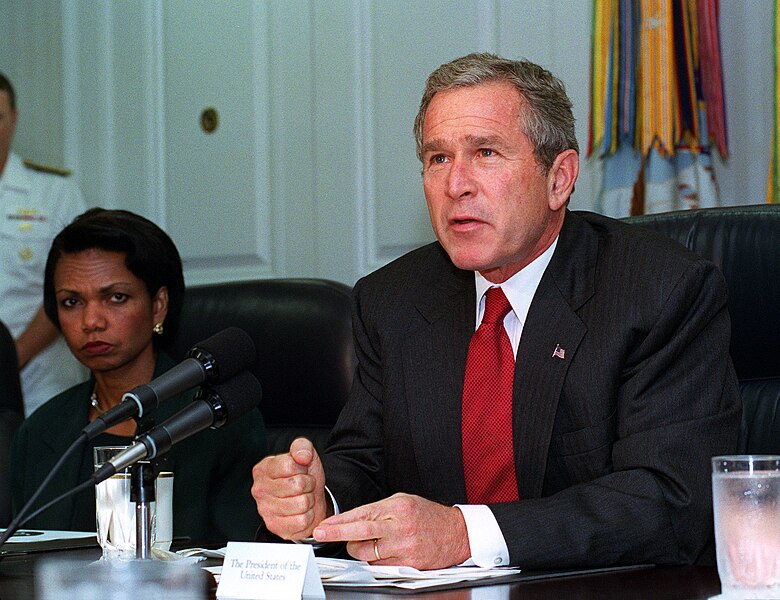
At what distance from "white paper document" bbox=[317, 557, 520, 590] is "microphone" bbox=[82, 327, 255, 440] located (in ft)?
0.90

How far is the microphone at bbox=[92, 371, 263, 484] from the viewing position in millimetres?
1460

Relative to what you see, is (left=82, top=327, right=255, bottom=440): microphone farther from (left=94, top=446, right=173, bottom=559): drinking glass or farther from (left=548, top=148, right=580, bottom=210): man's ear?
(left=548, top=148, right=580, bottom=210): man's ear

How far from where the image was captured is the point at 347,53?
3.65 m

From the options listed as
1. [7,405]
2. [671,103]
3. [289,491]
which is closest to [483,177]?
[289,491]

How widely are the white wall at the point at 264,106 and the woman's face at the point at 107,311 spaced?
95 cm

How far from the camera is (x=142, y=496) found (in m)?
1.65

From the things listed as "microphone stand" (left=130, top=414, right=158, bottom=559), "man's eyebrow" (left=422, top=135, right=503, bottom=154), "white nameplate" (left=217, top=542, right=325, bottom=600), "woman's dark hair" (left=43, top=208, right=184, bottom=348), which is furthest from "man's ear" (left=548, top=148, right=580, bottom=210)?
"woman's dark hair" (left=43, top=208, right=184, bottom=348)

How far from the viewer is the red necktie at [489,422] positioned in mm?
1977

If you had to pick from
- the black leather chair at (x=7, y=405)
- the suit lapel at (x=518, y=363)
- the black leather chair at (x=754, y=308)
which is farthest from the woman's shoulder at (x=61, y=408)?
the black leather chair at (x=754, y=308)

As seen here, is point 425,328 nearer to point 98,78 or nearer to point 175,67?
point 175,67

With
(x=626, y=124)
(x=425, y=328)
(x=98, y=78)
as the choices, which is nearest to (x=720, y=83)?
(x=626, y=124)

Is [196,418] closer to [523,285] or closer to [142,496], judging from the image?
[142,496]

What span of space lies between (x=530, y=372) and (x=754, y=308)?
405 mm

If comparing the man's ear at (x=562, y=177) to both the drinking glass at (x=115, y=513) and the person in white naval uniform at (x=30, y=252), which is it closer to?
the drinking glass at (x=115, y=513)
